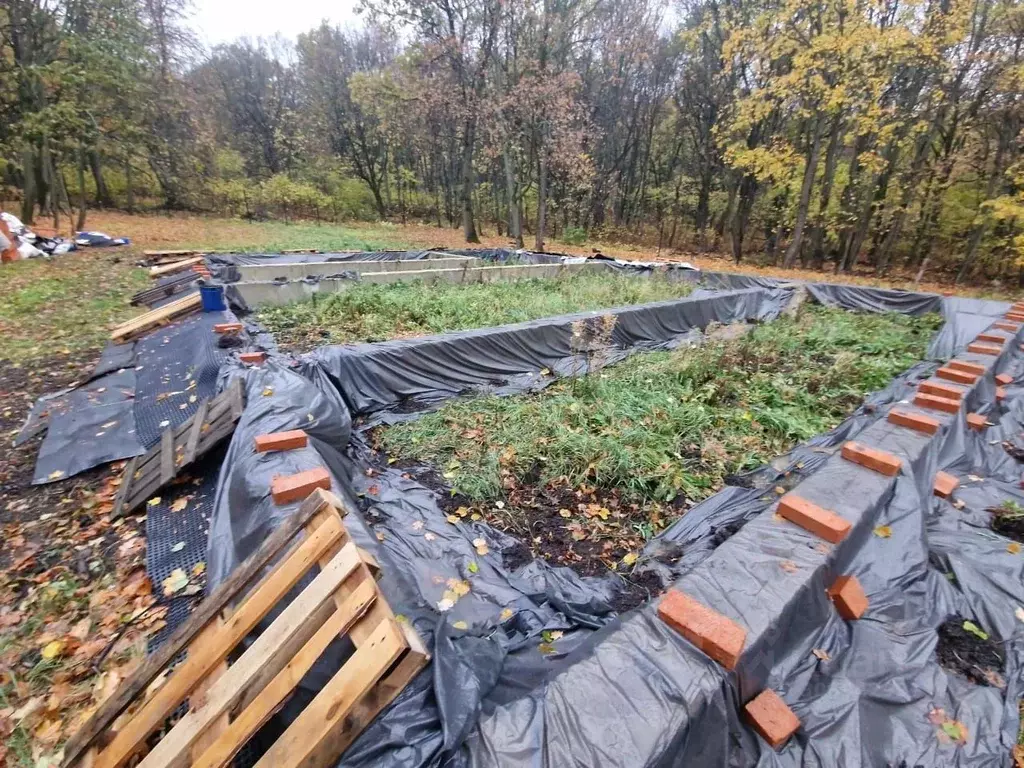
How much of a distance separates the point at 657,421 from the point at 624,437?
17.2 inches

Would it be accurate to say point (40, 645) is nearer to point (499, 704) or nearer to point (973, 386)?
point (499, 704)

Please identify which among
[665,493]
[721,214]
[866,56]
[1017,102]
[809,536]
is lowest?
[665,493]

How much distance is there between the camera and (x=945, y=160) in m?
11.4

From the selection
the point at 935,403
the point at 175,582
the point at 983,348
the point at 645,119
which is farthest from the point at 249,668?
the point at 645,119

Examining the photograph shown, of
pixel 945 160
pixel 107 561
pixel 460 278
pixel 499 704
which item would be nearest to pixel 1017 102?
pixel 945 160

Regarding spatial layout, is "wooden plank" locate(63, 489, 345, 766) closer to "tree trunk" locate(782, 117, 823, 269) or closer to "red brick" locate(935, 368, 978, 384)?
"red brick" locate(935, 368, 978, 384)

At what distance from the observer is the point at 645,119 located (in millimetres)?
20234

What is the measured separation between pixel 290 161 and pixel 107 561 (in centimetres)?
2943

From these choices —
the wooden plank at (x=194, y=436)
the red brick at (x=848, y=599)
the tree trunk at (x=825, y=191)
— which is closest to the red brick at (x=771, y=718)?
the red brick at (x=848, y=599)

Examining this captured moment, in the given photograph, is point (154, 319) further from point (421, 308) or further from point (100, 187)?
point (100, 187)

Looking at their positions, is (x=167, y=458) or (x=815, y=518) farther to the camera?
(x=167, y=458)

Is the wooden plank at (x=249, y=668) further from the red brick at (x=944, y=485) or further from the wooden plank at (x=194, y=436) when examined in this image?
the red brick at (x=944, y=485)

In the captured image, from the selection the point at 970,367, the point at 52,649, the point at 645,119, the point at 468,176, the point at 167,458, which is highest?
the point at 645,119

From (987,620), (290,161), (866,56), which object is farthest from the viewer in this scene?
(290,161)
